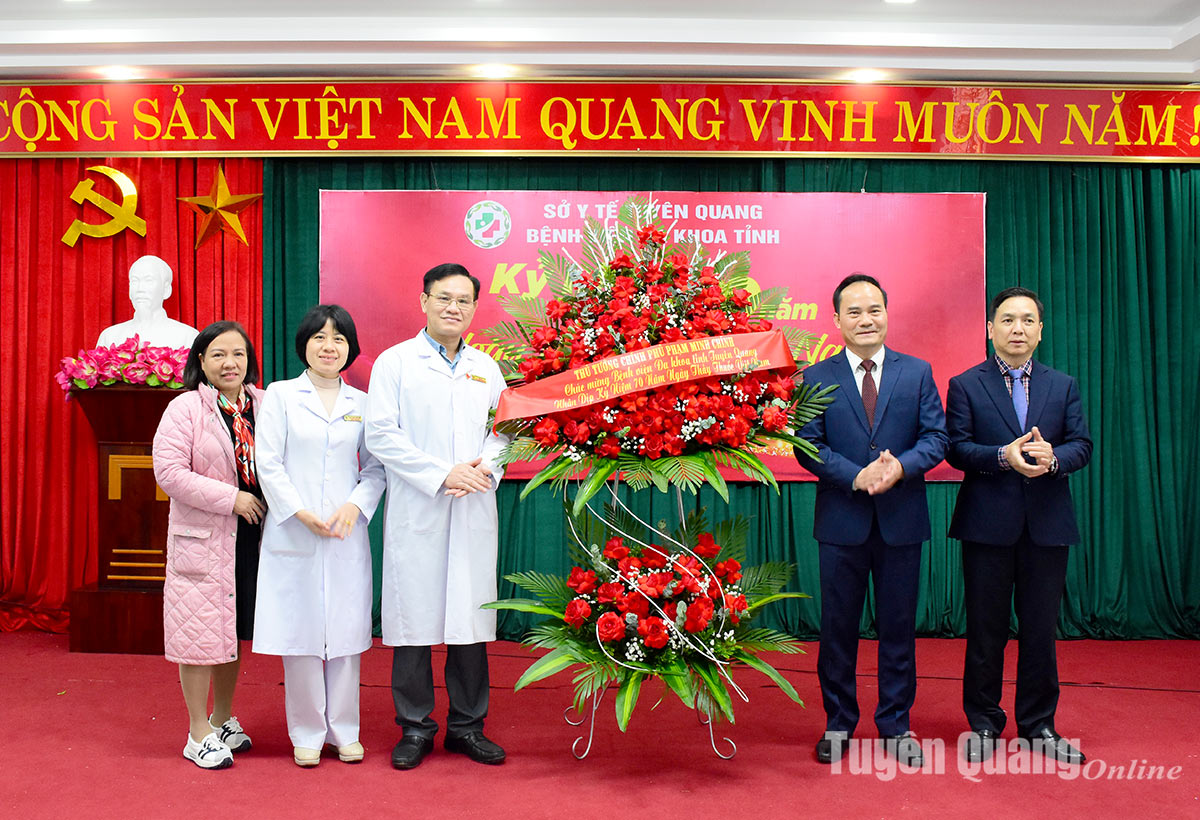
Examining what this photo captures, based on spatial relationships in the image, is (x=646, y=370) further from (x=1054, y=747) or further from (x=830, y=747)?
(x=1054, y=747)

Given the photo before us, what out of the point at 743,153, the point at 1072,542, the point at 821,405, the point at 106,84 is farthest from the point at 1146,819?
the point at 106,84

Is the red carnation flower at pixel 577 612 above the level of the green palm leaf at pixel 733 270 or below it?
below

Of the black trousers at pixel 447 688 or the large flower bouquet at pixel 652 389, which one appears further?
the black trousers at pixel 447 688

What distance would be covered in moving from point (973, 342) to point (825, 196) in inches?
Result: 42.5

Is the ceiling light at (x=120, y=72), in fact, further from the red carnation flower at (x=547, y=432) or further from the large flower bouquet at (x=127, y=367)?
the red carnation flower at (x=547, y=432)

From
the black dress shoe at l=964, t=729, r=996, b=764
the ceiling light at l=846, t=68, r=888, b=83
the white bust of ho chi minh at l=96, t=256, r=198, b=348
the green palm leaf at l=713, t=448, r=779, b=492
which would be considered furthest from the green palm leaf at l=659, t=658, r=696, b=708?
the ceiling light at l=846, t=68, r=888, b=83

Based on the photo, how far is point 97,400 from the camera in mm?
4375

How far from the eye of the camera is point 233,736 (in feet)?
9.83

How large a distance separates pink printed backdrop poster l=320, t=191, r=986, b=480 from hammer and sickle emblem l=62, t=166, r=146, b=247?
1071 millimetres

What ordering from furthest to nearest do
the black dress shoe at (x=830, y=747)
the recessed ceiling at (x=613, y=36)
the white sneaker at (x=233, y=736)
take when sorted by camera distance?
the recessed ceiling at (x=613, y=36)
the white sneaker at (x=233, y=736)
the black dress shoe at (x=830, y=747)

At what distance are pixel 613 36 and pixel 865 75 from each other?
1.37 metres

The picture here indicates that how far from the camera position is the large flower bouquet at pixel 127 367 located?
169 inches

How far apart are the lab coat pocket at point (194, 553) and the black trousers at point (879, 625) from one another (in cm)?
198

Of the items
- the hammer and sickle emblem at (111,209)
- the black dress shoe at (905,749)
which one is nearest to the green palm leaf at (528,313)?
the black dress shoe at (905,749)
